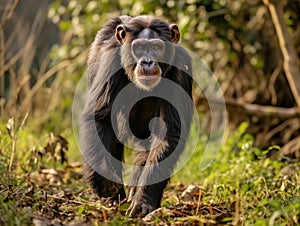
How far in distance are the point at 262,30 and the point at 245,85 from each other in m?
0.93

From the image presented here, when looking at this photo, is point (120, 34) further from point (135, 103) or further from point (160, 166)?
point (160, 166)

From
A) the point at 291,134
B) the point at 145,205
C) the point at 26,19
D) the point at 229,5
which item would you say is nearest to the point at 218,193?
the point at 145,205

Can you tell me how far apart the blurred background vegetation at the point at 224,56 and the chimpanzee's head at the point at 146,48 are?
2445mm

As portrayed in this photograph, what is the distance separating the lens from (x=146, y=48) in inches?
205

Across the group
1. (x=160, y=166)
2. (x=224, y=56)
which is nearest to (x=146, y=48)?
(x=160, y=166)

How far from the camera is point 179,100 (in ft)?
17.2

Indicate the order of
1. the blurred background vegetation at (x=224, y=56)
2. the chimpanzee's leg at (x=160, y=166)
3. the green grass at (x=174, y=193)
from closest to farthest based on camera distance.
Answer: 1. the green grass at (x=174, y=193)
2. the chimpanzee's leg at (x=160, y=166)
3. the blurred background vegetation at (x=224, y=56)

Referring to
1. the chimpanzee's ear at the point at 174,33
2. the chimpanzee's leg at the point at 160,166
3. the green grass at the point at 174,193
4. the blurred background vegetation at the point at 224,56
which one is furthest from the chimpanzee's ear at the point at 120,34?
the blurred background vegetation at the point at 224,56

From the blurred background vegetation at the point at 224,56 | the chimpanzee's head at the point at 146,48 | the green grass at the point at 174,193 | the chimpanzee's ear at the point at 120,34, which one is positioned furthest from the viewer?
the blurred background vegetation at the point at 224,56

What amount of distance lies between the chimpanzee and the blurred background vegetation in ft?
8.16

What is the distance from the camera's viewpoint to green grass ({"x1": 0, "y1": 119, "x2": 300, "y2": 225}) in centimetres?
369

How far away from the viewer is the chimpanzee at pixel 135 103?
5.14 metres

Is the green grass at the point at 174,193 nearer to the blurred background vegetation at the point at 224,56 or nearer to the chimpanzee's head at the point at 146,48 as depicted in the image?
the chimpanzee's head at the point at 146,48

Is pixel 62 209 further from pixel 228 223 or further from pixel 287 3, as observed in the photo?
pixel 287 3
